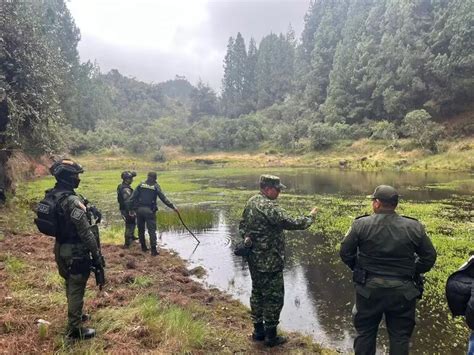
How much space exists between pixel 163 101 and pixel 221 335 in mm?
158230

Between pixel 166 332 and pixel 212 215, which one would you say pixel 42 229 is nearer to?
pixel 166 332

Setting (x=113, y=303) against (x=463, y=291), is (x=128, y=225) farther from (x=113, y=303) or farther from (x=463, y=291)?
(x=463, y=291)

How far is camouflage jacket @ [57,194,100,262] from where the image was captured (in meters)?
5.15

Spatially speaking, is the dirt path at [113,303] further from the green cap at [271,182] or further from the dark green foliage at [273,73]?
the dark green foliage at [273,73]

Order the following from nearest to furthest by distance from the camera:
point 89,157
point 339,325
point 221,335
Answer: point 221,335, point 339,325, point 89,157

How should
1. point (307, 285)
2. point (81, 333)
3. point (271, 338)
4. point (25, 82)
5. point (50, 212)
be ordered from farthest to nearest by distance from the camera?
point (25, 82)
point (307, 285)
point (271, 338)
point (81, 333)
point (50, 212)

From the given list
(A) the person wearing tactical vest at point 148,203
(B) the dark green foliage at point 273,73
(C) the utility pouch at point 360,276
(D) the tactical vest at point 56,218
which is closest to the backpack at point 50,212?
(D) the tactical vest at point 56,218

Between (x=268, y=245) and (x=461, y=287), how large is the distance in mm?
3046

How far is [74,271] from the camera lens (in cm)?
537

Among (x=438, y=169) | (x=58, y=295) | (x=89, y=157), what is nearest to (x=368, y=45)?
(x=438, y=169)

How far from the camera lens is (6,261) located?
8727mm

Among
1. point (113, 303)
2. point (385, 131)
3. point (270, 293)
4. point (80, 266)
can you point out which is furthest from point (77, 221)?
point (385, 131)

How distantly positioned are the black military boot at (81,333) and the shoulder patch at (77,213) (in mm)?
1542

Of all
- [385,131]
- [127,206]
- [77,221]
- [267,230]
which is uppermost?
[385,131]
